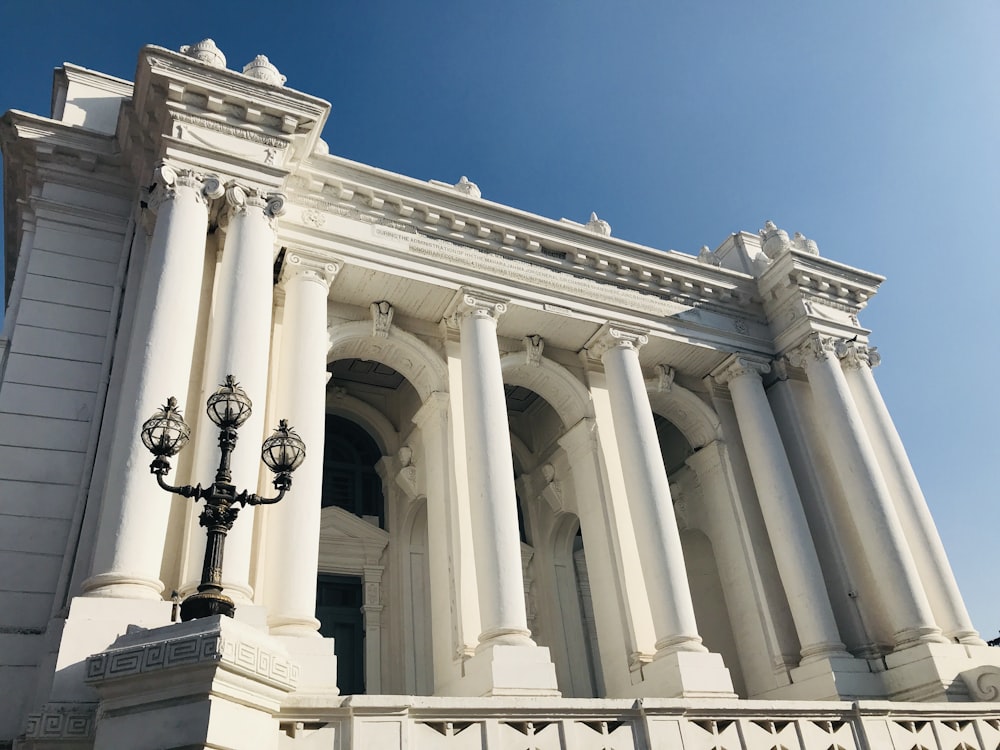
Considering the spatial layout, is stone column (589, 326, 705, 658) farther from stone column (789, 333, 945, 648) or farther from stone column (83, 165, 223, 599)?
stone column (83, 165, 223, 599)

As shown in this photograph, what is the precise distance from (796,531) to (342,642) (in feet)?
33.4

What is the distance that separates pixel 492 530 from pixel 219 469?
650 centimetres

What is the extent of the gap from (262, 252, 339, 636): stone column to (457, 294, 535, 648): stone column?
276 cm

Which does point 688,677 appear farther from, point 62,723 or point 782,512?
point 62,723

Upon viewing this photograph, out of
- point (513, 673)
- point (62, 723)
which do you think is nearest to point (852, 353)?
point (513, 673)

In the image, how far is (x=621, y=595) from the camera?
1573 centimetres

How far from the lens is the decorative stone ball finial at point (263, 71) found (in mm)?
15086

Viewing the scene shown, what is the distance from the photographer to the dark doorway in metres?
17.8

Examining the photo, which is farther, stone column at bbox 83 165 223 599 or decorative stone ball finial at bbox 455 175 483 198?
decorative stone ball finial at bbox 455 175 483 198

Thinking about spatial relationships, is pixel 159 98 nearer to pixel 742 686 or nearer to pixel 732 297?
pixel 732 297

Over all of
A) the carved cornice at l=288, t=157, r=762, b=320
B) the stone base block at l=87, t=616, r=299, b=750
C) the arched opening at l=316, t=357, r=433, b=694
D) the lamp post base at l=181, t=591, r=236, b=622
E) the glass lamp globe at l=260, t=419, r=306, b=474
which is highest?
the carved cornice at l=288, t=157, r=762, b=320

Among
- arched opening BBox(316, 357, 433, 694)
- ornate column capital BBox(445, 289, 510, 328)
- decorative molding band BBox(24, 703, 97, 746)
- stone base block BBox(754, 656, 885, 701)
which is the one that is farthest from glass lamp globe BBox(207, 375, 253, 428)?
stone base block BBox(754, 656, 885, 701)

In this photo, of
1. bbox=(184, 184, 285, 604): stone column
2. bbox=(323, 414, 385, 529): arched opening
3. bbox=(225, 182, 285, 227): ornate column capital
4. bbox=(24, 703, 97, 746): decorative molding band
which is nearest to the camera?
bbox=(24, 703, 97, 746): decorative molding band

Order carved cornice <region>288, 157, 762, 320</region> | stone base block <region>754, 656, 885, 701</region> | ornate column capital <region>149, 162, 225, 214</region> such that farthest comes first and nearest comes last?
carved cornice <region>288, 157, 762, 320</region>
stone base block <region>754, 656, 885, 701</region>
ornate column capital <region>149, 162, 225, 214</region>
